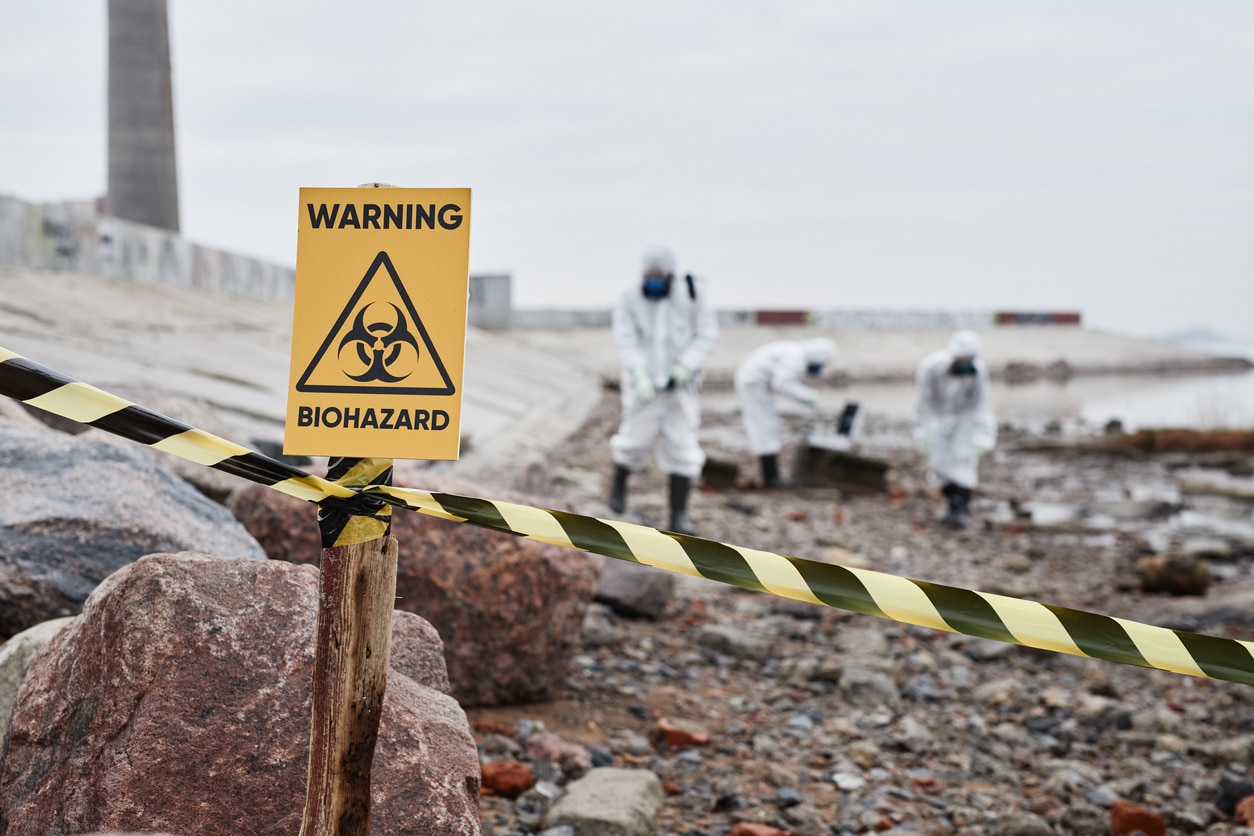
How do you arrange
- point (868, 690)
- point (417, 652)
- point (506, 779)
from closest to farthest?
point (417, 652) → point (506, 779) → point (868, 690)

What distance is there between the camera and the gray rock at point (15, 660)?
222 centimetres

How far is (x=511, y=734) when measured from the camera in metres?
3.46

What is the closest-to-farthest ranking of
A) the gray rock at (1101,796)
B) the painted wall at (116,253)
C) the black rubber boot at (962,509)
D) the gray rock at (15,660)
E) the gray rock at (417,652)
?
the gray rock at (15,660) → the gray rock at (417,652) → the gray rock at (1101,796) → the black rubber boot at (962,509) → the painted wall at (116,253)

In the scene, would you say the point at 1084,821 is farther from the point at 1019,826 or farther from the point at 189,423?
the point at 189,423

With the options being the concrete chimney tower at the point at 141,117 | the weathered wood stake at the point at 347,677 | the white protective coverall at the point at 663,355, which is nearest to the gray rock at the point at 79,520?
the weathered wood stake at the point at 347,677

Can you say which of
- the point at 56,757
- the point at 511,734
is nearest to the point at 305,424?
the point at 56,757

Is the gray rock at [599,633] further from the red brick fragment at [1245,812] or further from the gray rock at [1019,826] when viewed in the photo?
the red brick fragment at [1245,812]

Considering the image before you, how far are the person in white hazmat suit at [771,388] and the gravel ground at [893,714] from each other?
2.97 meters

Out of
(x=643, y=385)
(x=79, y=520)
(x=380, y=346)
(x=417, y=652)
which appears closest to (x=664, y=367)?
(x=643, y=385)

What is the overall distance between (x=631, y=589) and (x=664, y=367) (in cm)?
283

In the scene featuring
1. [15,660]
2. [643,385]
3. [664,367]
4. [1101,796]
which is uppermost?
[664,367]

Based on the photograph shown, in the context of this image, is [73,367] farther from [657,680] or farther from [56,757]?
[56,757]

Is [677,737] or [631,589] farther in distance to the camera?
[631,589]

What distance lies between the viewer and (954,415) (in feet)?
31.3
